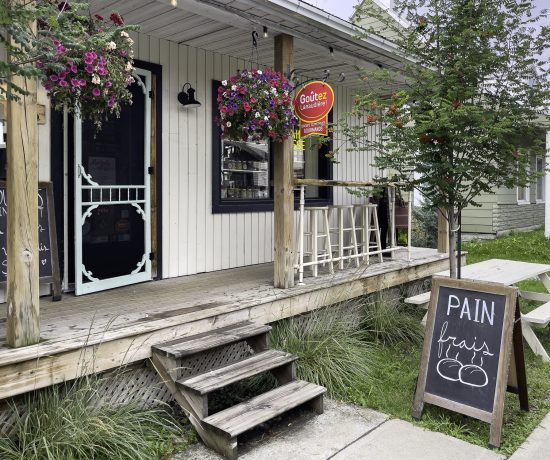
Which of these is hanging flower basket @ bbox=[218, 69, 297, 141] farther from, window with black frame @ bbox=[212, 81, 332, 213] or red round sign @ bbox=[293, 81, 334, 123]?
window with black frame @ bbox=[212, 81, 332, 213]

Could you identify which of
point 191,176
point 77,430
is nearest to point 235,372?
point 77,430

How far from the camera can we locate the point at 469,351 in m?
3.25

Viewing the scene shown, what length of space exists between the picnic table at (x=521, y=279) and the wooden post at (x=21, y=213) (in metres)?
3.30

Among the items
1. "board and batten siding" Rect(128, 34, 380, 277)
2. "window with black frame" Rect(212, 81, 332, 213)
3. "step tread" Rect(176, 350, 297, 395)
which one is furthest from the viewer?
"window with black frame" Rect(212, 81, 332, 213)

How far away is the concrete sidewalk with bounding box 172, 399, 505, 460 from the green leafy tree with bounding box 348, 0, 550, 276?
72.8 inches

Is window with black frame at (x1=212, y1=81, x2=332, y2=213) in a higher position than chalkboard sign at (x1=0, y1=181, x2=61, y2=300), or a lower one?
higher

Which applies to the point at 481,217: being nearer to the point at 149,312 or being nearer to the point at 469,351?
the point at 469,351

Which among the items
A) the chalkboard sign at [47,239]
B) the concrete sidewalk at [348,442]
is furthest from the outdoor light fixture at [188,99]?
the concrete sidewalk at [348,442]

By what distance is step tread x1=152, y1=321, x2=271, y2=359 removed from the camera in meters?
3.12

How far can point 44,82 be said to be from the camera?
2686 mm

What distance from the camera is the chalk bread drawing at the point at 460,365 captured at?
10.4 feet

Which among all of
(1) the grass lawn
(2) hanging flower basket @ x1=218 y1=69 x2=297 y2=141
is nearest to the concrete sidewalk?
(1) the grass lawn

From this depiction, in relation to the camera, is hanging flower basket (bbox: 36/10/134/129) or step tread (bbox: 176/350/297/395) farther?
step tread (bbox: 176/350/297/395)

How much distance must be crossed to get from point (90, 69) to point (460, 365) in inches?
108
